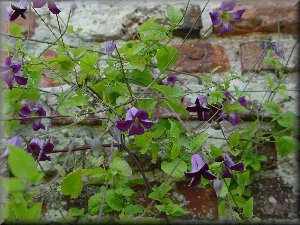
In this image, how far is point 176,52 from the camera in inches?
41.7

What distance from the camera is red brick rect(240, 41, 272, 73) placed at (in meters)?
1.33

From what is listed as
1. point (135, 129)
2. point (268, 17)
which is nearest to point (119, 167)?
point (135, 129)

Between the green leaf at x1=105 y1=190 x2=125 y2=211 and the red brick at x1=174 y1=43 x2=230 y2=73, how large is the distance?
0.46 meters

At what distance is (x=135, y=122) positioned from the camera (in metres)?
0.91

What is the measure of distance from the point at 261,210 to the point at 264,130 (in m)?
0.23

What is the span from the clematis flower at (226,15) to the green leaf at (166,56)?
142 millimetres

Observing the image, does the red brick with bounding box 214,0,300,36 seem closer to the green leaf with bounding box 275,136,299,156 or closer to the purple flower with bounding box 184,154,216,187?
the green leaf with bounding box 275,136,299,156

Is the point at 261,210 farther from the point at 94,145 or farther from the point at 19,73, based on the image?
the point at 19,73

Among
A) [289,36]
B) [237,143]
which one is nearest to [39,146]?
[237,143]

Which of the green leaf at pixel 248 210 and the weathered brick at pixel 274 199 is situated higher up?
the green leaf at pixel 248 210

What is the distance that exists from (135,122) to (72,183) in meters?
0.18

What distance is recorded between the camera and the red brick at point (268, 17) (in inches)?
54.4

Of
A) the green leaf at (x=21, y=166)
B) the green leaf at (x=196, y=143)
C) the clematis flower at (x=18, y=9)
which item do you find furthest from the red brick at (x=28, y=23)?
the green leaf at (x=21, y=166)

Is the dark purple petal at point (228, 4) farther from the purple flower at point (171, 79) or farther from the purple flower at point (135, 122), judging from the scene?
the purple flower at point (135, 122)
